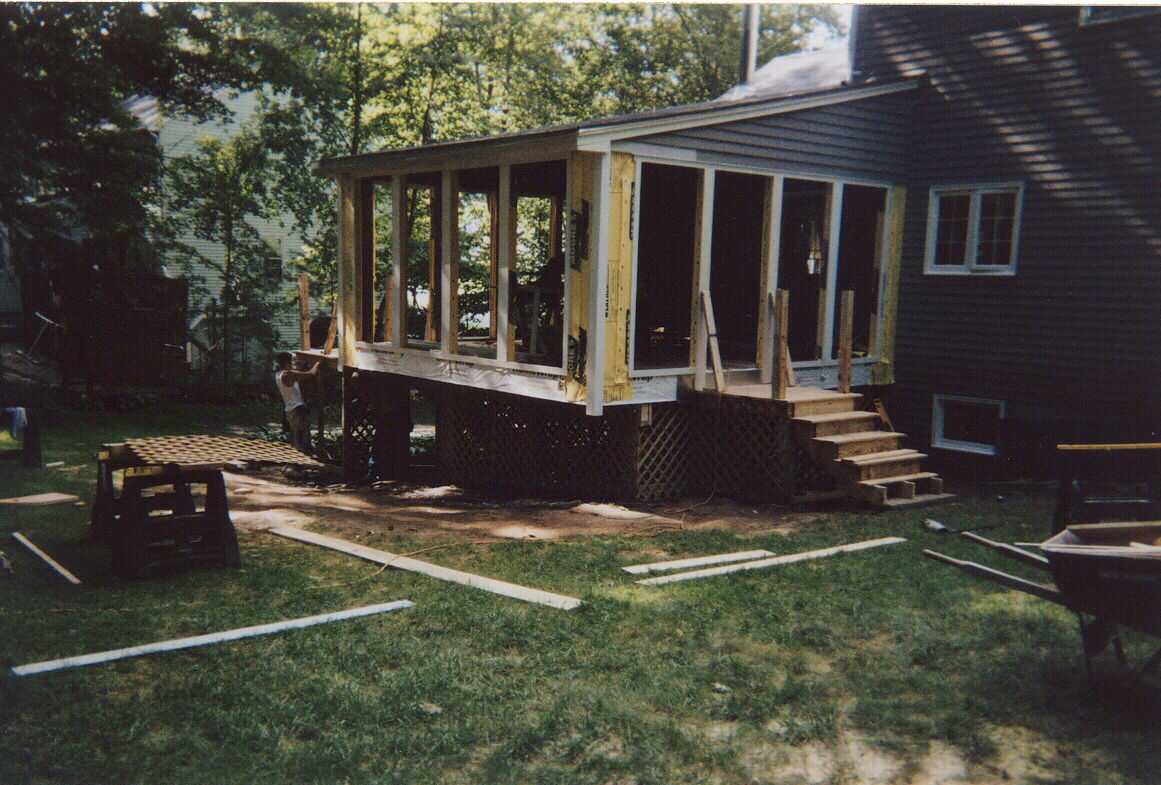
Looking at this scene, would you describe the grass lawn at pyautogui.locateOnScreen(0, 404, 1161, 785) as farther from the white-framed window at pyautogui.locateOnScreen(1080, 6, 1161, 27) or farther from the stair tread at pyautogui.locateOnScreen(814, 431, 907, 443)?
the white-framed window at pyautogui.locateOnScreen(1080, 6, 1161, 27)

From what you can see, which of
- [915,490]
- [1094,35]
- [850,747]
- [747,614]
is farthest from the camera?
[1094,35]

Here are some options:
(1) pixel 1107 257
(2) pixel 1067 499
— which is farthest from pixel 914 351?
(2) pixel 1067 499

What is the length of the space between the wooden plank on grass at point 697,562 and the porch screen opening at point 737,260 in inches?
259

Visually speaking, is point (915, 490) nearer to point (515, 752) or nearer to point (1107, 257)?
point (1107, 257)

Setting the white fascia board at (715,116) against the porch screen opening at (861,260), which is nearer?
the white fascia board at (715,116)

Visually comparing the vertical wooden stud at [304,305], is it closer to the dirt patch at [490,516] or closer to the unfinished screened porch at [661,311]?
the unfinished screened porch at [661,311]

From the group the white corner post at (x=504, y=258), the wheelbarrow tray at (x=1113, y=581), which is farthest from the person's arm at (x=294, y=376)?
the wheelbarrow tray at (x=1113, y=581)

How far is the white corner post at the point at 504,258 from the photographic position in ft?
35.3

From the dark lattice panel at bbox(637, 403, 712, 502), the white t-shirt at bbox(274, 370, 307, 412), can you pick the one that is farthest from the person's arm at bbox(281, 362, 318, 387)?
the dark lattice panel at bbox(637, 403, 712, 502)

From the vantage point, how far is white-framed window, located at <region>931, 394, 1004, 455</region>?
474 inches

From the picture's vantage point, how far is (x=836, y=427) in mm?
9922

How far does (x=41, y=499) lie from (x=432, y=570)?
5.45 m

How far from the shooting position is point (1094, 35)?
1061cm

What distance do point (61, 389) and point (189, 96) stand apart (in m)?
6.96
